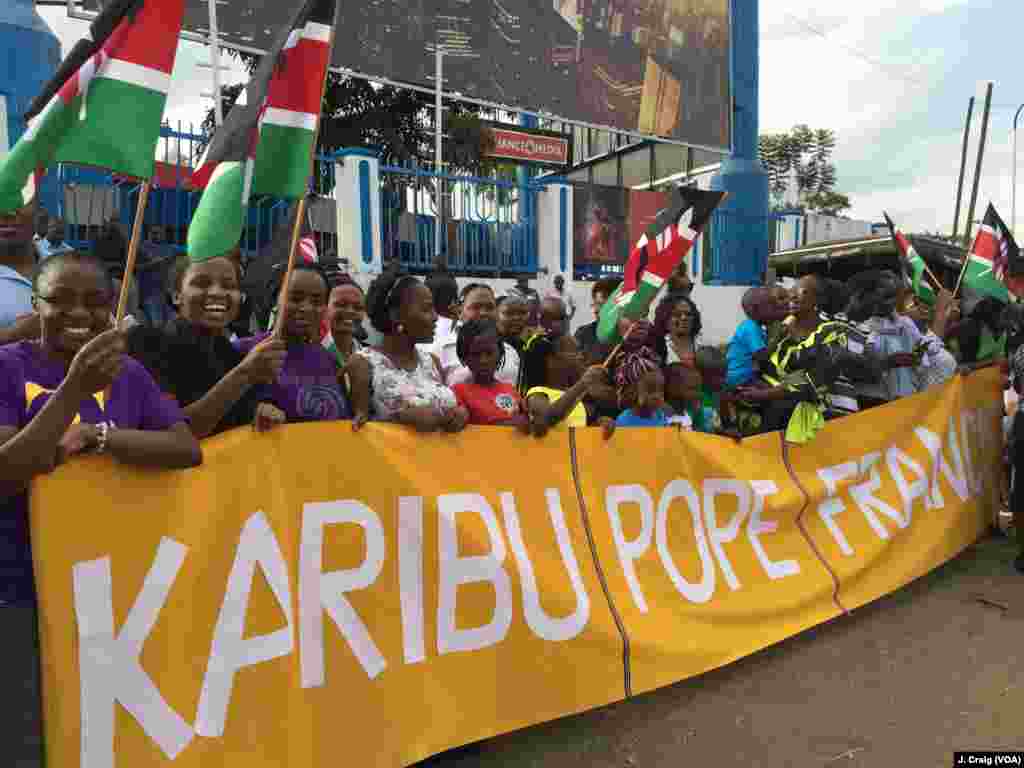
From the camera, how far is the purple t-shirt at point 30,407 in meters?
2.00

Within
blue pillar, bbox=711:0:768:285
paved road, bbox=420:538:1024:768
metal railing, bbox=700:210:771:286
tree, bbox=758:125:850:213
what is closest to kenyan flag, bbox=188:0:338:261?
paved road, bbox=420:538:1024:768

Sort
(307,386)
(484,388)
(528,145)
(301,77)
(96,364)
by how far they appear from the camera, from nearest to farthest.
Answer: (96,364)
(301,77)
(307,386)
(484,388)
(528,145)

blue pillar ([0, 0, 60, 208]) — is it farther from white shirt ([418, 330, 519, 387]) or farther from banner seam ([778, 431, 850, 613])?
banner seam ([778, 431, 850, 613])

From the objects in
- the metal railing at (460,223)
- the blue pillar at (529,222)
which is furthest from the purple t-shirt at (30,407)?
the blue pillar at (529,222)

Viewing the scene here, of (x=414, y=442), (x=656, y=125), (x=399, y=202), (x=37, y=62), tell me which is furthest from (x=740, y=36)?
(x=414, y=442)

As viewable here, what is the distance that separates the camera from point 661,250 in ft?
12.5

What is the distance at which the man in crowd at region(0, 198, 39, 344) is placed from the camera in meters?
3.00

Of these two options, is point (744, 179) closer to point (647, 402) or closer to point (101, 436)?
point (647, 402)

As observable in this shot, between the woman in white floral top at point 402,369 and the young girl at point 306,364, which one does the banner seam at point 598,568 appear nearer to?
the woman in white floral top at point 402,369

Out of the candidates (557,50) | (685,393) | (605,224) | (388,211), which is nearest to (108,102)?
(685,393)

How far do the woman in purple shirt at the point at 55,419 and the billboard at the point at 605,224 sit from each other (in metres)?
10.1

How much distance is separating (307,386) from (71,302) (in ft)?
2.93

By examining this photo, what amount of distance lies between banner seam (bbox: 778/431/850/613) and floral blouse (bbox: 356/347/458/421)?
1.96 metres

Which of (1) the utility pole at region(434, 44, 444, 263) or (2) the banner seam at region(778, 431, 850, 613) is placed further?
(1) the utility pole at region(434, 44, 444, 263)
